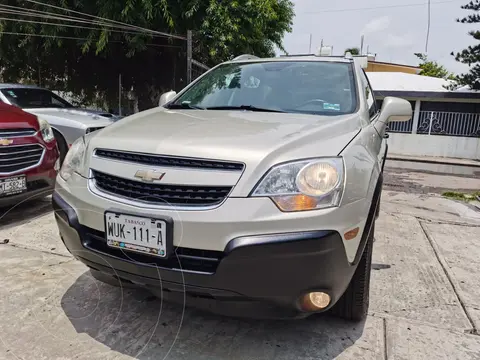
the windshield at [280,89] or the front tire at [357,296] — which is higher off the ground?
the windshield at [280,89]

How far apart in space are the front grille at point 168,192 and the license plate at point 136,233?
102 millimetres

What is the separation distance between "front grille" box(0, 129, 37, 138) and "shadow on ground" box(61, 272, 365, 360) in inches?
83.1

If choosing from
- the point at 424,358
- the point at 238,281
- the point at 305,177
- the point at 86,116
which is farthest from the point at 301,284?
the point at 86,116

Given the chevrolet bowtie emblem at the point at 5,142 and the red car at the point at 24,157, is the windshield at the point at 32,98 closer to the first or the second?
the red car at the point at 24,157

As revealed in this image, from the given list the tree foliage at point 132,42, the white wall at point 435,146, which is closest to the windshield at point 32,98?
the tree foliage at point 132,42

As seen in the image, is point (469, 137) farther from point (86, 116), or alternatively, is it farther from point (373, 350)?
point (373, 350)

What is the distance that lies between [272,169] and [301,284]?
51cm

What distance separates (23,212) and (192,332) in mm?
3086

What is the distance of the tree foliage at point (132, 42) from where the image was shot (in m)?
9.15

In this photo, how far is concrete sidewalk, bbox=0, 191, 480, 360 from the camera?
1982 mm

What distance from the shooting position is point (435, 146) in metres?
16.3

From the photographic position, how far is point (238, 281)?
163 centimetres

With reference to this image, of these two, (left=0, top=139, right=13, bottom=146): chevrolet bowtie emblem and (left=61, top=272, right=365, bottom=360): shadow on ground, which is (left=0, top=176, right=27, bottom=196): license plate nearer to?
(left=0, top=139, right=13, bottom=146): chevrolet bowtie emblem

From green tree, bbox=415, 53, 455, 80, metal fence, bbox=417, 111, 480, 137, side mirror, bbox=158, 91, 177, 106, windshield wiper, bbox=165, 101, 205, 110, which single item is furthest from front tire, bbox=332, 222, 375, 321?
green tree, bbox=415, 53, 455, 80
